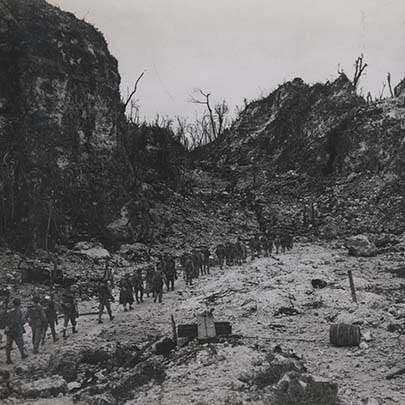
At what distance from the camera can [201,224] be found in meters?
36.3

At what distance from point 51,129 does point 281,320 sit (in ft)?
60.3

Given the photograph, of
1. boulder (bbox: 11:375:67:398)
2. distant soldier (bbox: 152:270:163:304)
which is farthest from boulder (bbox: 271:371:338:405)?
distant soldier (bbox: 152:270:163:304)

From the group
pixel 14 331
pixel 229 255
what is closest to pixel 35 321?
pixel 14 331

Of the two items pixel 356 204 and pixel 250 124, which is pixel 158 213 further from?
pixel 250 124

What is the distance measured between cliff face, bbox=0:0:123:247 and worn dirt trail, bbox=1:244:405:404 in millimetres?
8441

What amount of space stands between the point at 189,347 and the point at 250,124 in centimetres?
4294

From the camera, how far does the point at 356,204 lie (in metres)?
35.3

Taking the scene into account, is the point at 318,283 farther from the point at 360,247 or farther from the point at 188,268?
the point at 360,247

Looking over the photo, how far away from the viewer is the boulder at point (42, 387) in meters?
11.2

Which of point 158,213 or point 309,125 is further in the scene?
point 309,125

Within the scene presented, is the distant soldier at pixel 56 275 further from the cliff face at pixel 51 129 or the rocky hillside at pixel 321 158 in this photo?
the rocky hillside at pixel 321 158

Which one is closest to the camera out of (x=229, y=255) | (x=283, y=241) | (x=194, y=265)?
(x=194, y=265)

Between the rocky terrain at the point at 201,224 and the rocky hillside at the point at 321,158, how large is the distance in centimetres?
15

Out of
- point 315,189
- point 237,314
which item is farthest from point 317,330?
point 315,189
